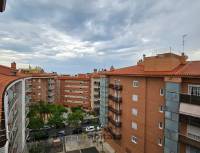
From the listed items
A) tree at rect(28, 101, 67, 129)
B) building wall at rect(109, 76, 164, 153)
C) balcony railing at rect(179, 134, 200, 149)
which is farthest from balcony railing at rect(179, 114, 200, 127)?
tree at rect(28, 101, 67, 129)

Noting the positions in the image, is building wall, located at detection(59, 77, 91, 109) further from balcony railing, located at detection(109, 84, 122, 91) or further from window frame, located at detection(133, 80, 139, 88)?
window frame, located at detection(133, 80, 139, 88)

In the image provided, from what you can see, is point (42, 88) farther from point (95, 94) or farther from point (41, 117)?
point (95, 94)

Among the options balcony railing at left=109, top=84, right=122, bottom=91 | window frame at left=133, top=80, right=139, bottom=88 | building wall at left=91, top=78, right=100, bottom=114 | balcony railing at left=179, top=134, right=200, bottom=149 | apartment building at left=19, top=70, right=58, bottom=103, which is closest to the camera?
balcony railing at left=179, top=134, right=200, bottom=149

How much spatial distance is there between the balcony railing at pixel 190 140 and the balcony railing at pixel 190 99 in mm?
3704

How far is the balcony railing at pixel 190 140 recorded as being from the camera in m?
18.9

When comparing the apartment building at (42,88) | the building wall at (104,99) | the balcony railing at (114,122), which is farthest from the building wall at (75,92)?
the balcony railing at (114,122)

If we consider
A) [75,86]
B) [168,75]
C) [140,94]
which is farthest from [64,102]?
[168,75]

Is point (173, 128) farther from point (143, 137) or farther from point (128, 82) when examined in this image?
point (128, 82)

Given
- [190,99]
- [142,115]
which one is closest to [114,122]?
[142,115]

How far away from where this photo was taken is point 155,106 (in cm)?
2552

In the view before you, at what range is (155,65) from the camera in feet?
90.6

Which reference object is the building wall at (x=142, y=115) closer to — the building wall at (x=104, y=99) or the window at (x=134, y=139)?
the window at (x=134, y=139)

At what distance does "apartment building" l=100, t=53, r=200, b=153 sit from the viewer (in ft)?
64.3

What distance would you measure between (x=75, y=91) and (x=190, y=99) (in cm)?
6455
